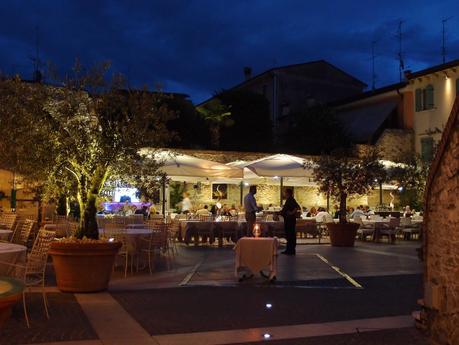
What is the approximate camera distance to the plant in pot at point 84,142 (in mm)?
9086

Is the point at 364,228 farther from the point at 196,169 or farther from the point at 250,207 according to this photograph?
the point at 196,169

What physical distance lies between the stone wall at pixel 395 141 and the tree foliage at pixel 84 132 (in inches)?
905

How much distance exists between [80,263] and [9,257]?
50.3 inches

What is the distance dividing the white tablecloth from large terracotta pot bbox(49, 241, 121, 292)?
8.24 ft

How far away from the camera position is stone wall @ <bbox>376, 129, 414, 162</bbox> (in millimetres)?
31312

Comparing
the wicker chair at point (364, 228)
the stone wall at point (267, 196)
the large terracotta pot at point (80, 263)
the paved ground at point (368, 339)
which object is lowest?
the paved ground at point (368, 339)

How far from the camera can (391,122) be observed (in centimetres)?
3334

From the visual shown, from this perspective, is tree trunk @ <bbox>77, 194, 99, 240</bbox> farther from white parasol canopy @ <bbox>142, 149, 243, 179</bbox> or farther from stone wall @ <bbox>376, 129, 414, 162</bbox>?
stone wall @ <bbox>376, 129, 414, 162</bbox>

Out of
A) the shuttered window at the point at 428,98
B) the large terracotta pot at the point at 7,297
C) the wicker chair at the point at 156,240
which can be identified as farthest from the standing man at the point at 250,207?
the shuttered window at the point at 428,98

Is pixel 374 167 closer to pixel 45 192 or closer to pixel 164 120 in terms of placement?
pixel 164 120

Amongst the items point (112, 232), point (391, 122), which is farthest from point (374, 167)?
point (391, 122)

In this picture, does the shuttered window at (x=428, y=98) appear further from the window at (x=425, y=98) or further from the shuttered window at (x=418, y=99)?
the shuttered window at (x=418, y=99)

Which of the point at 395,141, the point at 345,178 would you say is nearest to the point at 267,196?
the point at 395,141

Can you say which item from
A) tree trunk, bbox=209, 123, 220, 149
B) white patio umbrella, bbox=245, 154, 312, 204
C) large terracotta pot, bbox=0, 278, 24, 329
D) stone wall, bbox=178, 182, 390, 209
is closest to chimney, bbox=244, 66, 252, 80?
tree trunk, bbox=209, 123, 220, 149
